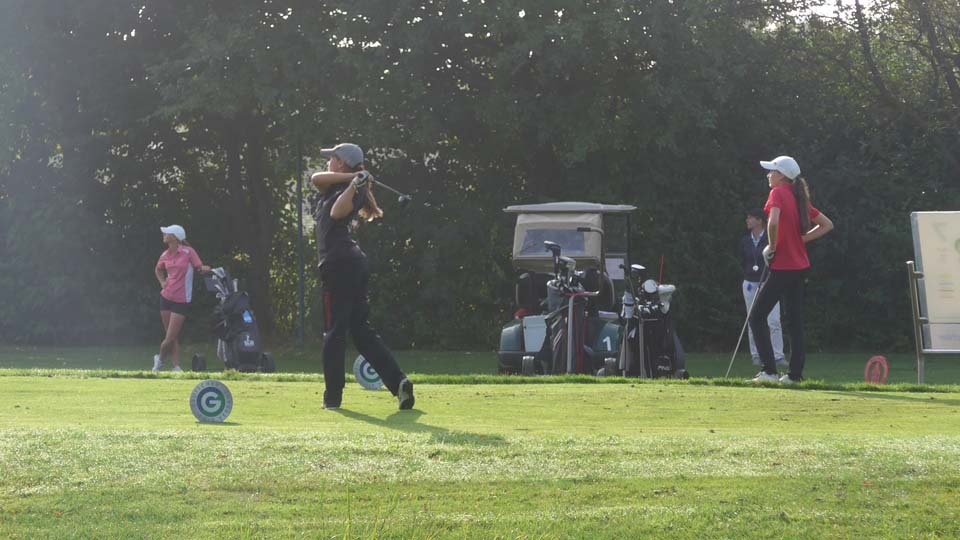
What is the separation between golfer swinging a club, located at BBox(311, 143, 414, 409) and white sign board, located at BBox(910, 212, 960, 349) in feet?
22.8

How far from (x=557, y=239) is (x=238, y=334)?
428 centimetres

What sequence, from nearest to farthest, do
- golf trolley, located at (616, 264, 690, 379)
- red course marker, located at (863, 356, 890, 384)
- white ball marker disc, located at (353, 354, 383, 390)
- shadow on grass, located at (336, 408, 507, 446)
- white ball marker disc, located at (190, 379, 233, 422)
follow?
shadow on grass, located at (336, 408, 507, 446) < white ball marker disc, located at (190, 379, 233, 422) < white ball marker disc, located at (353, 354, 383, 390) < red course marker, located at (863, 356, 890, 384) < golf trolley, located at (616, 264, 690, 379)

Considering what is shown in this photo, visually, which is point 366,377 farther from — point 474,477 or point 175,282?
point 175,282

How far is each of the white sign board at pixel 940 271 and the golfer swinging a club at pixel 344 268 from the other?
22.8 feet

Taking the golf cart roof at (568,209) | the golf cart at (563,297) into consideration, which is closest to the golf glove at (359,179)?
the golf cart at (563,297)

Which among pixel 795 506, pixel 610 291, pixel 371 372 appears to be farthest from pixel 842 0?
pixel 795 506

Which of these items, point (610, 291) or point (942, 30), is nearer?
point (610, 291)

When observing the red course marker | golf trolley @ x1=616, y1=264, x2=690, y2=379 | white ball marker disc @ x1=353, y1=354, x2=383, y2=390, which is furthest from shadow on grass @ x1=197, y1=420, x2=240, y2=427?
the red course marker

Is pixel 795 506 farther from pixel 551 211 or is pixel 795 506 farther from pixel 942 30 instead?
pixel 942 30

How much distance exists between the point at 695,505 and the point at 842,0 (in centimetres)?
2220

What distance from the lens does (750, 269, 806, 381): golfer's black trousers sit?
532 inches

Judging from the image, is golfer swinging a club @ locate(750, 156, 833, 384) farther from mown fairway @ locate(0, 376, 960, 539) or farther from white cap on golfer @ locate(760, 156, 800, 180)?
mown fairway @ locate(0, 376, 960, 539)

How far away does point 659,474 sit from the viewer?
729cm

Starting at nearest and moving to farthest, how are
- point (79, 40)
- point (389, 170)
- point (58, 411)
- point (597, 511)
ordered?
point (597, 511) → point (58, 411) → point (389, 170) → point (79, 40)
